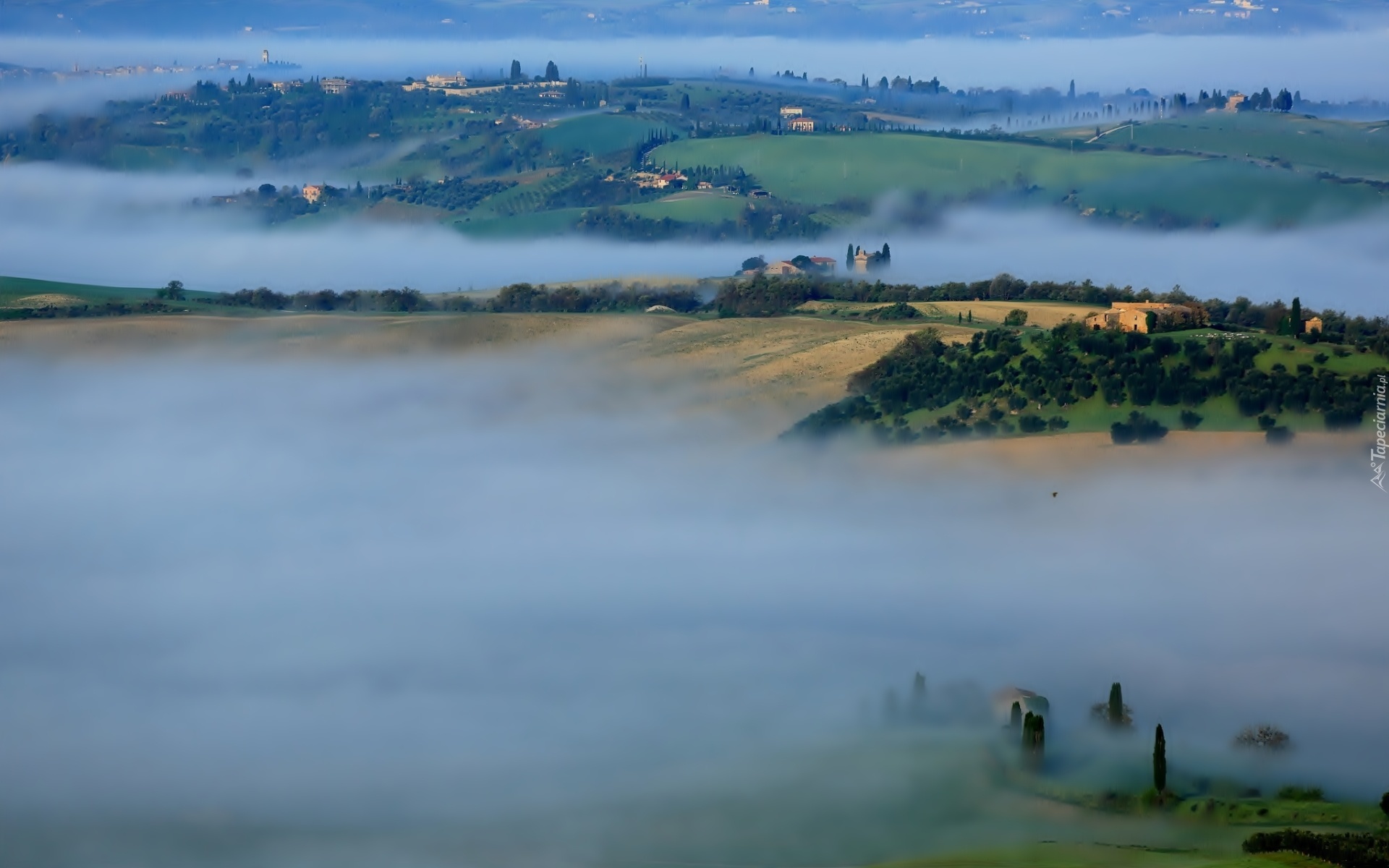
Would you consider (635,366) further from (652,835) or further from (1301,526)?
(652,835)

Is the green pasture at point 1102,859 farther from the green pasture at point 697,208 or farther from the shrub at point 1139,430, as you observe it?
the green pasture at point 697,208

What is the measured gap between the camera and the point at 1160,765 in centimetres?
6178

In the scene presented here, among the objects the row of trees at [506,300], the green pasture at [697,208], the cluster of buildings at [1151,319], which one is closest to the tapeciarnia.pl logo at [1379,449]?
the cluster of buildings at [1151,319]

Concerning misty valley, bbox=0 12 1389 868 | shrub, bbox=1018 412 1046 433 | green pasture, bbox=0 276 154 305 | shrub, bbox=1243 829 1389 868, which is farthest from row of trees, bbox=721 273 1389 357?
shrub, bbox=1243 829 1389 868

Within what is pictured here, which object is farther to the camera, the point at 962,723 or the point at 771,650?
the point at 771,650

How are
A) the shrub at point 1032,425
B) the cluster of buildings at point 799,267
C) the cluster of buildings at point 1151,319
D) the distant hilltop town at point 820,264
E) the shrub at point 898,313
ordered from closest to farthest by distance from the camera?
the shrub at point 1032,425 → the cluster of buildings at point 1151,319 → the shrub at point 898,313 → the cluster of buildings at point 799,267 → the distant hilltop town at point 820,264

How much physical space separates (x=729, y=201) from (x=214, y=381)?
87231 millimetres

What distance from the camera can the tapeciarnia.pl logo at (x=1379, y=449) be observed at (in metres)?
84.4

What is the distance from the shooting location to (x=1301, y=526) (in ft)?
265

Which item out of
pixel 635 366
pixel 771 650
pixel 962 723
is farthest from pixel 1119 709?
pixel 635 366

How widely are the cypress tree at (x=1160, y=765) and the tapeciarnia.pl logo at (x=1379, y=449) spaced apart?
1031 inches

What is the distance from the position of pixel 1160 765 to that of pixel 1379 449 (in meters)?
29.0

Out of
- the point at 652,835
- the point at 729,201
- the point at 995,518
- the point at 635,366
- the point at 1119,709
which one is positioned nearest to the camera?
the point at 652,835

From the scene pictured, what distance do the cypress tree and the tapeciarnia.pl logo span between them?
2618 centimetres
